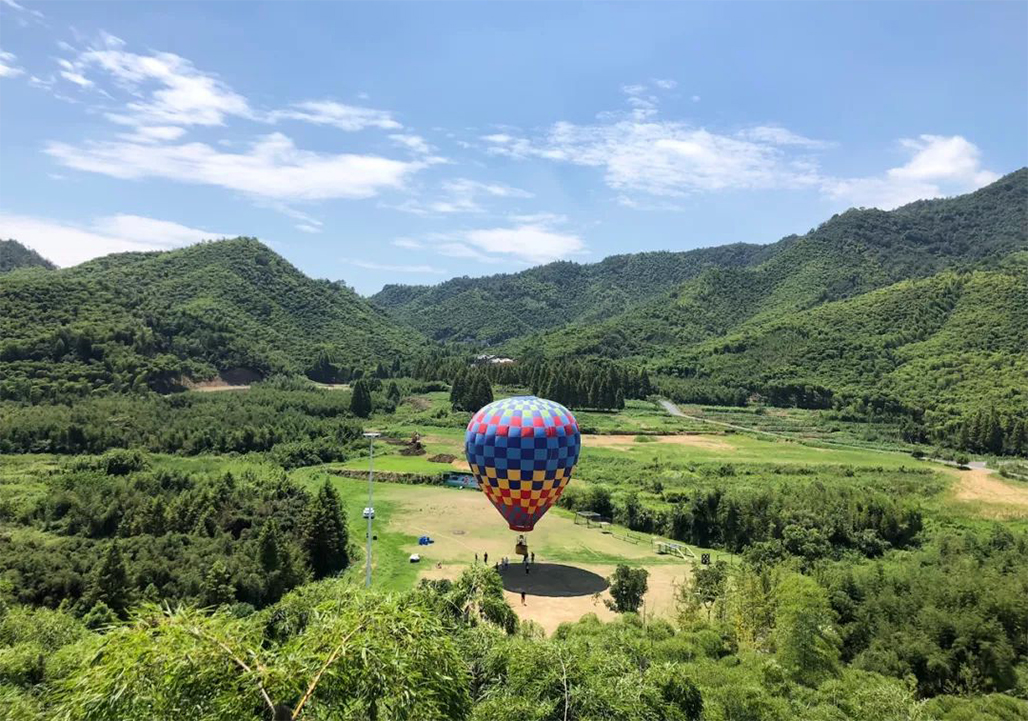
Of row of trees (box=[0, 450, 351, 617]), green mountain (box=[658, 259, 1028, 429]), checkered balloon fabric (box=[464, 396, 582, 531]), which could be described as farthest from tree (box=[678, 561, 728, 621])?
green mountain (box=[658, 259, 1028, 429])

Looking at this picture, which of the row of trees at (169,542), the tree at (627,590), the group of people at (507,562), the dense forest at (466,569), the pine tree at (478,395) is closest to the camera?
the dense forest at (466,569)

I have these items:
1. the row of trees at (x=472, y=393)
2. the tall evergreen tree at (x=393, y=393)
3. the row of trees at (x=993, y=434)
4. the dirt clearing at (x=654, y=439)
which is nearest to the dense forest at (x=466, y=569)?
the row of trees at (x=993, y=434)

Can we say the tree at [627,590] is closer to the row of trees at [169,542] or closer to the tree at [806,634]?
the tree at [806,634]

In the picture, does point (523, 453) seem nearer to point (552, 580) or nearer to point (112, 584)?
point (552, 580)

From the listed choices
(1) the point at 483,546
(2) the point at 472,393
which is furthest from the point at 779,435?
(1) the point at 483,546

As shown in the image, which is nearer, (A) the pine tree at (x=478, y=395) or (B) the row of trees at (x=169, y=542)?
(B) the row of trees at (x=169, y=542)

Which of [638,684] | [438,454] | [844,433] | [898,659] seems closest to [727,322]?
[844,433]
